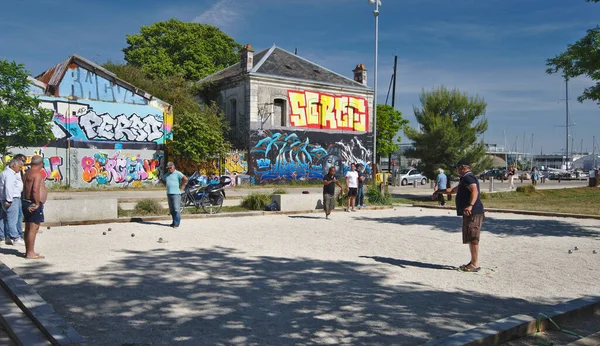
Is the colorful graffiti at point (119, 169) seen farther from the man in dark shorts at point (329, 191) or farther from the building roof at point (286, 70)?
the man in dark shorts at point (329, 191)

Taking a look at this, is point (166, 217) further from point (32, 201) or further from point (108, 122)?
point (108, 122)

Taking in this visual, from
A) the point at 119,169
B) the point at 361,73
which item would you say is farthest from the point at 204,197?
the point at 361,73

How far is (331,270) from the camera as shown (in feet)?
25.4

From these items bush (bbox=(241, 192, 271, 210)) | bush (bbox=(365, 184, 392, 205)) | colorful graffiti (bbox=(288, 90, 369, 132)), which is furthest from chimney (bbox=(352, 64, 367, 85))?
bush (bbox=(241, 192, 271, 210))

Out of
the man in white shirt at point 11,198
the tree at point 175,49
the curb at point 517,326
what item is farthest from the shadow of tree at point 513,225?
the tree at point 175,49

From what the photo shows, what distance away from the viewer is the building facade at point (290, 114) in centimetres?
3347

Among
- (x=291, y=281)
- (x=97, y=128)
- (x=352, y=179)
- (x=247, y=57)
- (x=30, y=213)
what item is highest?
(x=247, y=57)

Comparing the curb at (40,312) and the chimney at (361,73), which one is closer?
the curb at (40,312)

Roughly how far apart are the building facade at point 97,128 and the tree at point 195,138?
0.85 m

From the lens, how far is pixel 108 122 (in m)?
28.5

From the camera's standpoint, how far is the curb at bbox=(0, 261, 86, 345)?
4.31 metres

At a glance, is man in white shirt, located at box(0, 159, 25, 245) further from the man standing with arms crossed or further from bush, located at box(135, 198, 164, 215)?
bush, located at box(135, 198, 164, 215)

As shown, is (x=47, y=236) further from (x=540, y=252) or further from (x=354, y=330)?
(x=540, y=252)

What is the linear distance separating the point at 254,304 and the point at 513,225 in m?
10.5
